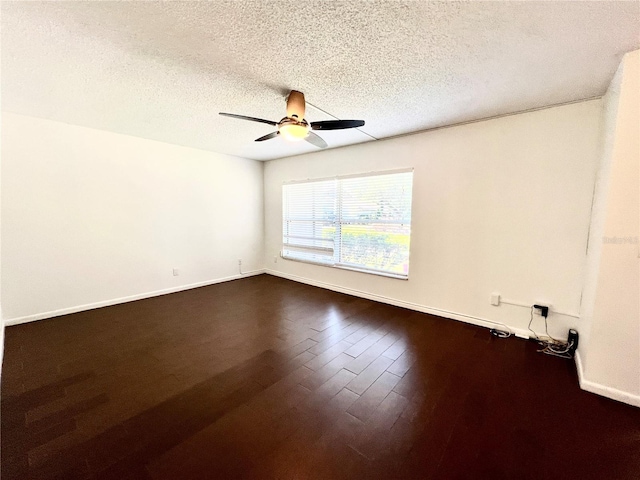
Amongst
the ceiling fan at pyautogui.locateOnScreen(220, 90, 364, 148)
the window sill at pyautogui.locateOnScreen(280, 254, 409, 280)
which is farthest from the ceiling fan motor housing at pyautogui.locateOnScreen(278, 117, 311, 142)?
the window sill at pyautogui.locateOnScreen(280, 254, 409, 280)

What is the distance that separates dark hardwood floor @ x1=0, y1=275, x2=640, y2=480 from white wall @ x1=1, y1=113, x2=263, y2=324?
0.69 m

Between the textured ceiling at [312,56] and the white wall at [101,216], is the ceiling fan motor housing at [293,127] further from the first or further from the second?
the white wall at [101,216]

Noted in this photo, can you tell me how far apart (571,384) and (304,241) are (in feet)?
13.1

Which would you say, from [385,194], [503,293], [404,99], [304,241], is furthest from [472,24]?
[304,241]

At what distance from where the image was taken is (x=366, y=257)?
4117mm

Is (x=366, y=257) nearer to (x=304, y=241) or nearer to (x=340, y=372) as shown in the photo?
(x=304, y=241)

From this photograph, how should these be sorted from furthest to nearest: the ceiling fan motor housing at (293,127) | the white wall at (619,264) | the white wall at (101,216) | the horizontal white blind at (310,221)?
1. the horizontal white blind at (310,221)
2. the white wall at (101,216)
3. the ceiling fan motor housing at (293,127)
4. the white wall at (619,264)

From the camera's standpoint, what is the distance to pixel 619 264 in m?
1.81

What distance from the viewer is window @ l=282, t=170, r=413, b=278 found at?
3691 millimetres

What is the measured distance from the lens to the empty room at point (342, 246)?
144 cm

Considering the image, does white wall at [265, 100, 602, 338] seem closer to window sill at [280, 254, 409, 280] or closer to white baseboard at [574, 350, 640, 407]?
window sill at [280, 254, 409, 280]

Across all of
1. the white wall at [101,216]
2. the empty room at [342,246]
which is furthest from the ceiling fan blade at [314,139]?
the white wall at [101,216]

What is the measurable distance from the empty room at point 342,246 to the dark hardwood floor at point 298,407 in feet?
0.06

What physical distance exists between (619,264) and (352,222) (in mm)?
2958
